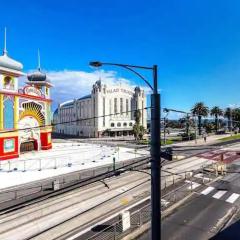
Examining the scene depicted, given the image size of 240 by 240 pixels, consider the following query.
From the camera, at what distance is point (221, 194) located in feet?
89.5

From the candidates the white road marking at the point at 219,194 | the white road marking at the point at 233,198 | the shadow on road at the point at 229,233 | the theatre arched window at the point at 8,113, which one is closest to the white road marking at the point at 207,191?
the white road marking at the point at 219,194

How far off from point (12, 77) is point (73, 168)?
2092 centimetres

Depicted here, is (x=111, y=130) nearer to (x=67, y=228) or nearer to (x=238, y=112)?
(x=238, y=112)

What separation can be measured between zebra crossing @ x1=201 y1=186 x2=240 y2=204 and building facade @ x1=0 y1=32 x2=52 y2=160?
27.9 m

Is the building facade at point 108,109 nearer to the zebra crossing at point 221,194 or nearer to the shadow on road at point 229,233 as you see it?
the zebra crossing at point 221,194

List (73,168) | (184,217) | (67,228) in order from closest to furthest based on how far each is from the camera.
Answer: (67,228) → (184,217) → (73,168)

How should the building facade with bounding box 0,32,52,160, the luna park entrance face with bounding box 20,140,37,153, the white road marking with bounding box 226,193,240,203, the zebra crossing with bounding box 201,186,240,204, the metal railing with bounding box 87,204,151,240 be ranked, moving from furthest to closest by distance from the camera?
the luna park entrance face with bounding box 20,140,37,153 < the building facade with bounding box 0,32,52,160 < the zebra crossing with bounding box 201,186,240,204 < the white road marking with bounding box 226,193,240,203 < the metal railing with bounding box 87,204,151,240

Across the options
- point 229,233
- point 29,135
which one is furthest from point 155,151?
point 29,135

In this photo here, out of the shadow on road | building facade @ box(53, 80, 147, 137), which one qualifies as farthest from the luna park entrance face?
building facade @ box(53, 80, 147, 137)

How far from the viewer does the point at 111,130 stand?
119812 mm

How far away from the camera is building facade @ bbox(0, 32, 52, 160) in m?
49.8

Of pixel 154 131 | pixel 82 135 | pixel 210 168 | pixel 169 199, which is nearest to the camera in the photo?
pixel 154 131

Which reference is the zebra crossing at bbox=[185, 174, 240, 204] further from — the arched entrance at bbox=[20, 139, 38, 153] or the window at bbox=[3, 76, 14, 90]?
the arched entrance at bbox=[20, 139, 38, 153]

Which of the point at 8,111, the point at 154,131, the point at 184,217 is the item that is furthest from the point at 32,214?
the point at 8,111
